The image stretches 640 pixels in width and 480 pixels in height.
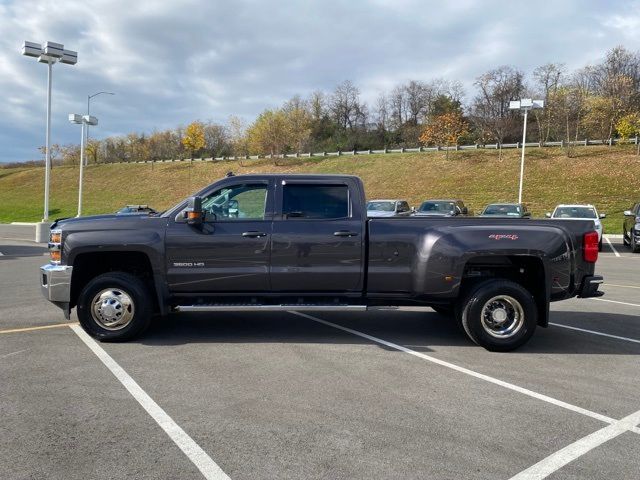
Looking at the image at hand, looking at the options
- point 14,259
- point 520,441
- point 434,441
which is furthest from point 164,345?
point 14,259

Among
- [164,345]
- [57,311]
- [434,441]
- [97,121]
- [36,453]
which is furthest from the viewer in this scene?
[97,121]

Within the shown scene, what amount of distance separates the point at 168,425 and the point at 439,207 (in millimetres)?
21245

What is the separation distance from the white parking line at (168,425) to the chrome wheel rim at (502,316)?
3715 millimetres

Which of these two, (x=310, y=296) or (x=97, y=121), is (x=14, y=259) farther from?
(x=97, y=121)

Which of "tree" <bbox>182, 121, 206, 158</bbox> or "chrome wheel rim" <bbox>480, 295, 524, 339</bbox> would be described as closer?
"chrome wheel rim" <bbox>480, 295, 524, 339</bbox>

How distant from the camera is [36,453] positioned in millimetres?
3480

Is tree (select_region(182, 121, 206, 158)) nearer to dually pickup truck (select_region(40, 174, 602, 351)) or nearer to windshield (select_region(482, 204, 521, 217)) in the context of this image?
windshield (select_region(482, 204, 521, 217))

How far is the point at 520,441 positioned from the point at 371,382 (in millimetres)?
1530

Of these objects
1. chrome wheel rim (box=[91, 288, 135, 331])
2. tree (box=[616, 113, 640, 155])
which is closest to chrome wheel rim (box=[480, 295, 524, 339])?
chrome wheel rim (box=[91, 288, 135, 331])

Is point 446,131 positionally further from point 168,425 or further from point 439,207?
point 168,425

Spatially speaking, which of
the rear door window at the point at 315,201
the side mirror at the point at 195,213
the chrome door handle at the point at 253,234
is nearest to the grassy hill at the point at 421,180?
the rear door window at the point at 315,201

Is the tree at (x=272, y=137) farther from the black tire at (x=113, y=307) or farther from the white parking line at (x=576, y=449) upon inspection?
the white parking line at (x=576, y=449)

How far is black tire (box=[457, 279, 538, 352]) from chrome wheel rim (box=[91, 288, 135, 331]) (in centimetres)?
396

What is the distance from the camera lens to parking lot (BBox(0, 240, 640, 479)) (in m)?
3.41
